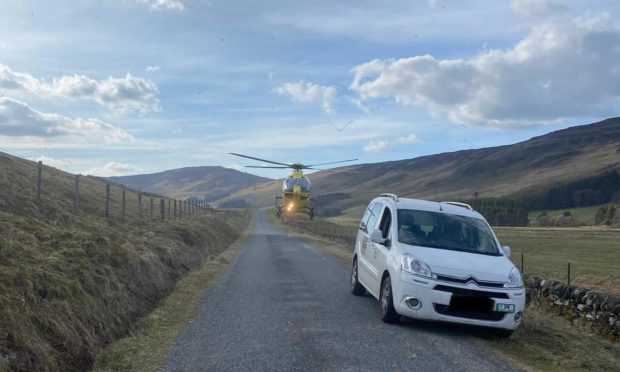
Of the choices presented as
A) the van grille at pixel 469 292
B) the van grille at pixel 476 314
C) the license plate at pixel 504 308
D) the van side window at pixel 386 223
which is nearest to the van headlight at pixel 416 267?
the van grille at pixel 469 292

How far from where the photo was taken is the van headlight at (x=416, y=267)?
26.9ft

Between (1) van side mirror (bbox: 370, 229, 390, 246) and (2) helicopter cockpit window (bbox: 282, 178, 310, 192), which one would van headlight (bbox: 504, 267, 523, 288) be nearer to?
(1) van side mirror (bbox: 370, 229, 390, 246)

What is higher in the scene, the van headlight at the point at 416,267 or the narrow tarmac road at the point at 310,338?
the van headlight at the point at 416,267

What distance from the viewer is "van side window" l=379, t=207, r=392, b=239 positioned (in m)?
10.3

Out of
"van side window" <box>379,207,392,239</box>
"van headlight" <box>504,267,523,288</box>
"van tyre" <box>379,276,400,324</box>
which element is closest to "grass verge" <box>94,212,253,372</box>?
"van tyre" <box>379,276,400,324</box>

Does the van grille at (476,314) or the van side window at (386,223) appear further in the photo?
the van side window at (386,223)

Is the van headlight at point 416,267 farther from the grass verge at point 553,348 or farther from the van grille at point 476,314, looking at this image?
the grass verge at point 553,348

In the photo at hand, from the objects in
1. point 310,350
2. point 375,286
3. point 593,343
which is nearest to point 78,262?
point 310,350

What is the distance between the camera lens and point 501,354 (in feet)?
23.6

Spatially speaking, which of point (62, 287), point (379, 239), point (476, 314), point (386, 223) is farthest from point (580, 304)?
point (62, 287)

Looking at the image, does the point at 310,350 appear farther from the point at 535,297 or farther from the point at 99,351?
the point at 535,297

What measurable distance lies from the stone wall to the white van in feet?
6.63

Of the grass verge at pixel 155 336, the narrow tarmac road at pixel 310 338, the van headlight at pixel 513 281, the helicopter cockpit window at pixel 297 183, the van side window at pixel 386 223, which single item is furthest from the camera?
the helicopter cockpit window at pixel 297 183

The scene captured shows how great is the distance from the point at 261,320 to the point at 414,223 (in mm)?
3237
